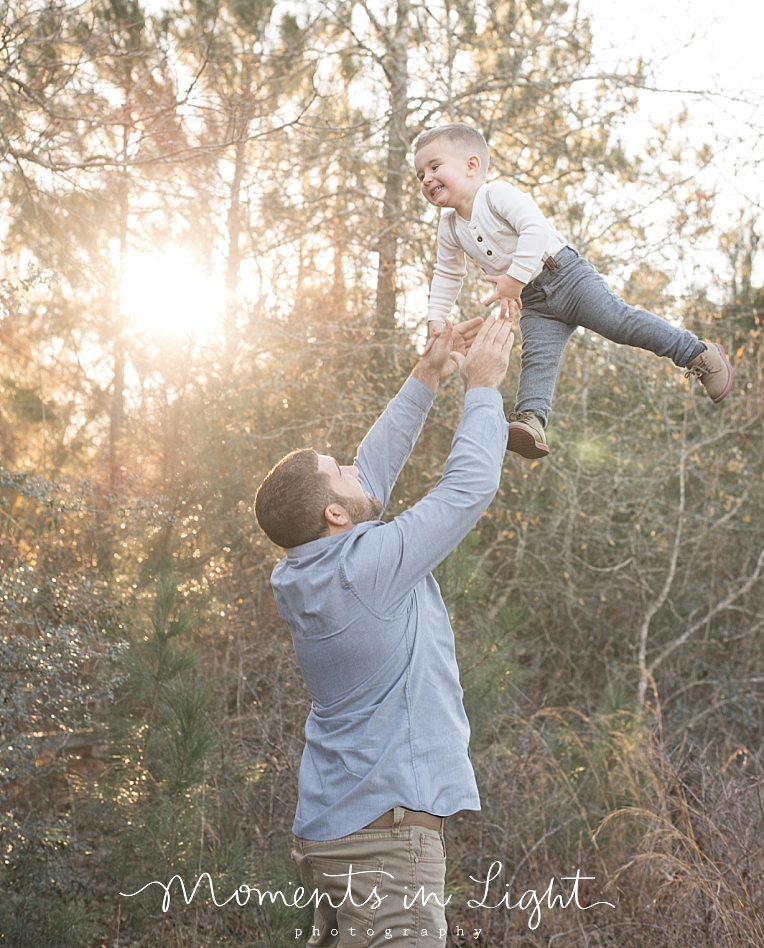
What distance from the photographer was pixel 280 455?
504 centimetres

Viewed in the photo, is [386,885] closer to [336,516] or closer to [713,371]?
[336,516]

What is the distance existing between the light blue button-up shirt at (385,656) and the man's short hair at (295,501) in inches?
1.4

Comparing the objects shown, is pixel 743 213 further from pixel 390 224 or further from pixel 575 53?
pixel 390 224

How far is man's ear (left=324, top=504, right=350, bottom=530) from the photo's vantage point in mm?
2047

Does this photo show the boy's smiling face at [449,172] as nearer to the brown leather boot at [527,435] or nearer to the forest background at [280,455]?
the brown leather boot at [527,435]

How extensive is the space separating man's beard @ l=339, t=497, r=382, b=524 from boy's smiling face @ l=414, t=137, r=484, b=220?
808 millimetres

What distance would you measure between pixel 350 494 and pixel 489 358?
1.42ft

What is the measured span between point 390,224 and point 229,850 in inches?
163

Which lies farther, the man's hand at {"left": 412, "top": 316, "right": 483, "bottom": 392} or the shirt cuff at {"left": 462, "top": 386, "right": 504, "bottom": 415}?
the man's hand at {"left": 412, "top": 316, "right": 483, "bottom": 392}

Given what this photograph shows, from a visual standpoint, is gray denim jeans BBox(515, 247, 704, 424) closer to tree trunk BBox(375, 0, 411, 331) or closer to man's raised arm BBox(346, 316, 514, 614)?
man's raised arm BBox(346, 316, 514, 614)

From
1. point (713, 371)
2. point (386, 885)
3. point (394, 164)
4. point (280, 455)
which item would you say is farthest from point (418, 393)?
point (394, 164)

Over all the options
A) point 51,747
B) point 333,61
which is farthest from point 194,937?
point 333,61

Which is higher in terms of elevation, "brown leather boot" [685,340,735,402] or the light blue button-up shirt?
"brown leather boot" [685,340,735,402]

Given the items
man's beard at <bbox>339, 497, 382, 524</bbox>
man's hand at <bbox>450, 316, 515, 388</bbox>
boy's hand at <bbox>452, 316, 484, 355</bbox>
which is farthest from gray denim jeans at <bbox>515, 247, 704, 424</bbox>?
man's beard at <bbox>339, 497, 382, 524</bbox>
